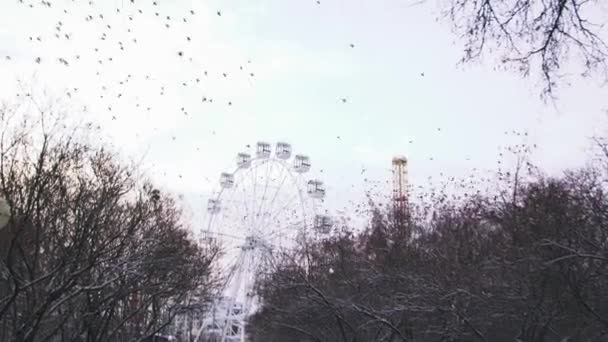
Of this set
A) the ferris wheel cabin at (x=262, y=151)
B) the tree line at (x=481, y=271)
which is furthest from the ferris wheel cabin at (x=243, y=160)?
the tree line at (x=481, y=271)

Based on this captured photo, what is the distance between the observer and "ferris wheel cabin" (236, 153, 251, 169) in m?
36.1

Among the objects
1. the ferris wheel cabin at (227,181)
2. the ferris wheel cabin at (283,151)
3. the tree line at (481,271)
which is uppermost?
the ferris wheel cabin at (283,151)

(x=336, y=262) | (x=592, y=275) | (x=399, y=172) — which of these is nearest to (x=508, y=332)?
(x=592, y=275)

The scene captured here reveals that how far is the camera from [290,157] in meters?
36.0

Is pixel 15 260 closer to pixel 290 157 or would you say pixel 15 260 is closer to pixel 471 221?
pixel 471 221

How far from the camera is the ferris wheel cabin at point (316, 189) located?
35.2 metres

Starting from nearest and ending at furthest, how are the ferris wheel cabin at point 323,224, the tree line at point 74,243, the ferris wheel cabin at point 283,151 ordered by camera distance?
the tree line at point 74,243
the ferris wheel cabin at point 323,224
the ferris wheel cabin at point 283,151

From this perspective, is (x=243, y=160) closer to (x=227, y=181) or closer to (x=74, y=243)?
(x=227, y=181)

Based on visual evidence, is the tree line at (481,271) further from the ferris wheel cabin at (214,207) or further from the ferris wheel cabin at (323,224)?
the ferris wheel cabin at (214,207)

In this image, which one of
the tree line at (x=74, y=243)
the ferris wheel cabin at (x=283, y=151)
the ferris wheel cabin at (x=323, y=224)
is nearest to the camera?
the tree line at (x=74, y=243)

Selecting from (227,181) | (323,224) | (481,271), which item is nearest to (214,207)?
(227,181)

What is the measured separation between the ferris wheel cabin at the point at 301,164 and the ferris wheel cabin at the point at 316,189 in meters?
0.73

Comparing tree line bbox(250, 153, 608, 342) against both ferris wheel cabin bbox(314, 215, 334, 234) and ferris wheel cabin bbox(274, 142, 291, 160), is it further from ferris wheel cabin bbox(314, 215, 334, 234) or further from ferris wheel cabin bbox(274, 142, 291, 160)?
ferris wheel cabin bbox(274, 142, 291, 160)

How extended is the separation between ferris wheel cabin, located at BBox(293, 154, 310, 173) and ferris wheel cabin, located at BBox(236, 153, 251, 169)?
2456mm
